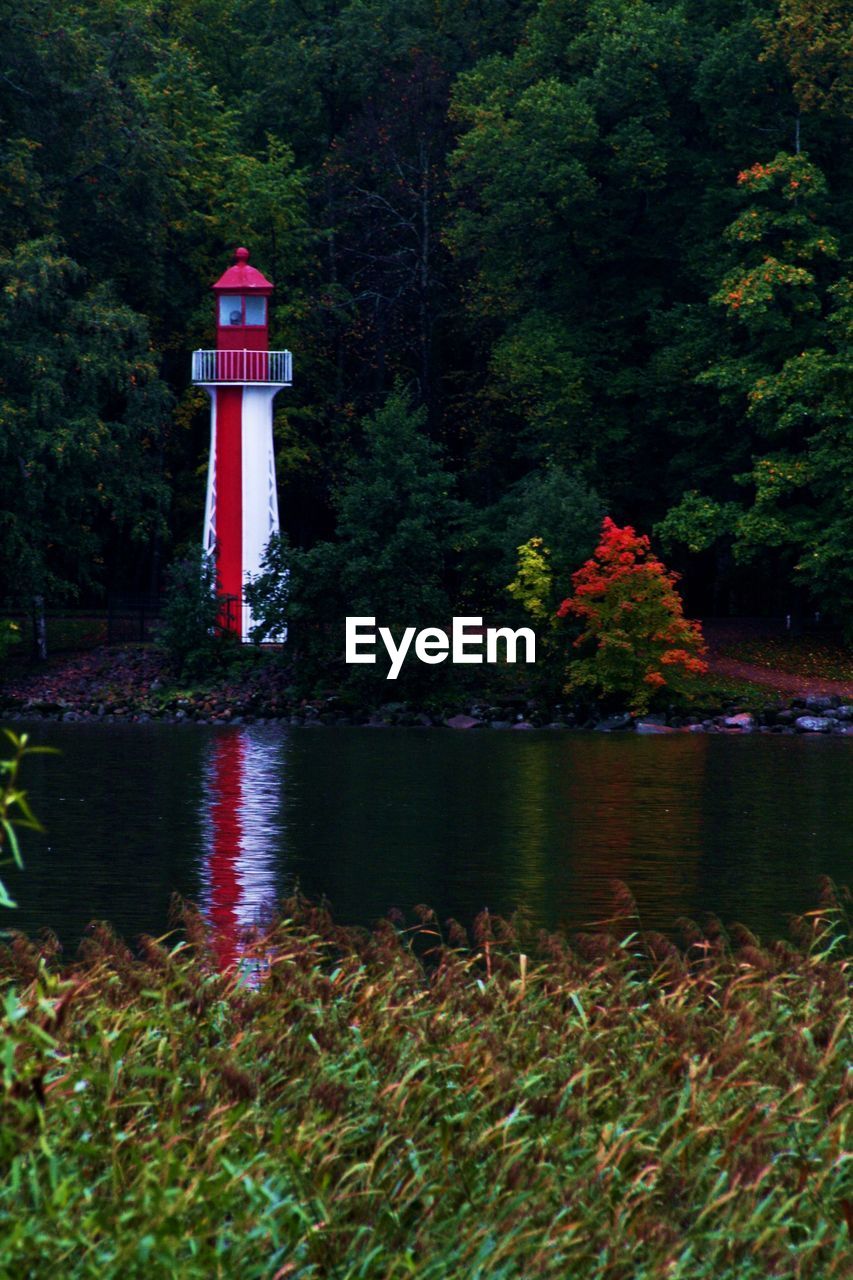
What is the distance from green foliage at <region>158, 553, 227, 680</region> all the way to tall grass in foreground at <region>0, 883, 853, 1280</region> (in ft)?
120

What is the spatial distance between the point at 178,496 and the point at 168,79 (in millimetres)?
12278

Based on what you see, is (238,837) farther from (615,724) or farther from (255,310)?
(255,310)

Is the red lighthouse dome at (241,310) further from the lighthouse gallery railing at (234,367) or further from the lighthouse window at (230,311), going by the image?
the lighthouse gallery railing at (234,367)

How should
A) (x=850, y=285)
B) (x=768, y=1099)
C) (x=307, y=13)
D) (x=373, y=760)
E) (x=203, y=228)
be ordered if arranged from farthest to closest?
(x=307, y=13) → (x=203, y=228) → (x=850, y=285) → (x=373, y=760) → (x=768, y=1099)

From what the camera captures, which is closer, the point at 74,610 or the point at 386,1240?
the point at 386,1240

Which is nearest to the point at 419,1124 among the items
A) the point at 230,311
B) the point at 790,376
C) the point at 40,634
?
the point at 790,376

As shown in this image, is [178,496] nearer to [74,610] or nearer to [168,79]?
[74,610]

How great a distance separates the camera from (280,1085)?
359 inches

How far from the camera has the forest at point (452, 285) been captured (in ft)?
157

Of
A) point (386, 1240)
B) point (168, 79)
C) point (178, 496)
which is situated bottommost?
point (386, 1240)

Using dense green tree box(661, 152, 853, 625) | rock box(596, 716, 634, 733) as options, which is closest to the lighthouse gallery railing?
dense green tree box(661, 152, 853, 625)

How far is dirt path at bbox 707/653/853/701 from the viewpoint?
46.6 meters

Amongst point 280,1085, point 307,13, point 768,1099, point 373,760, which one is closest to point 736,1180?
point 768,1099

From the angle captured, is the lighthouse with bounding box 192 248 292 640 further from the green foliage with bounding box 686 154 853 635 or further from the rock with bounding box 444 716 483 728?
the green foliage with bounding box 686 154 853 635
